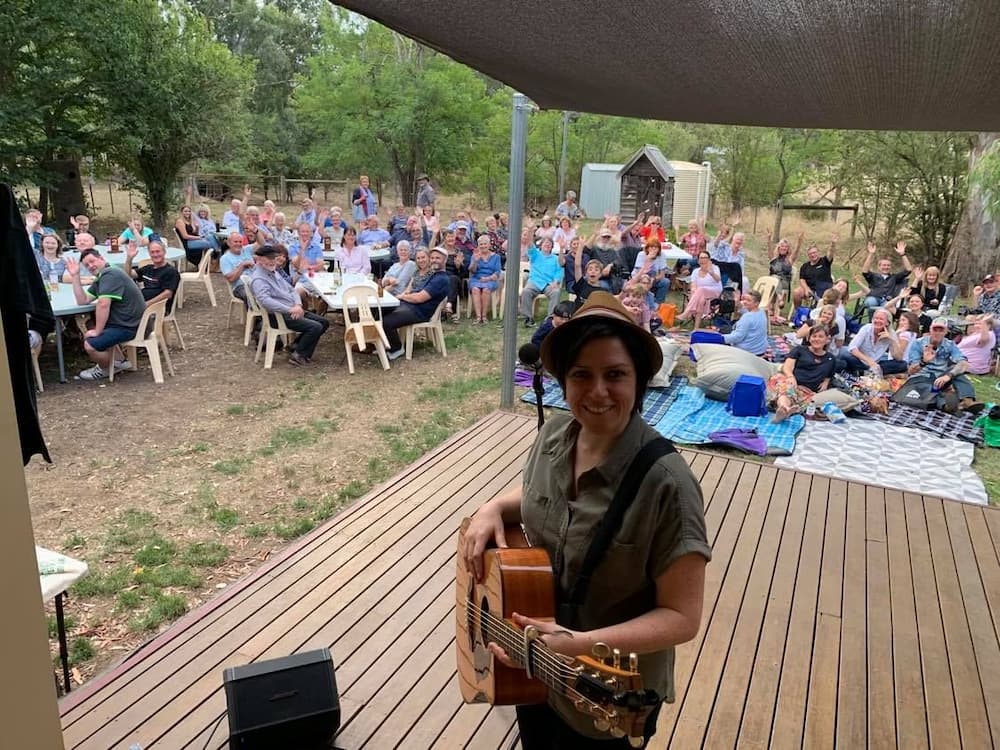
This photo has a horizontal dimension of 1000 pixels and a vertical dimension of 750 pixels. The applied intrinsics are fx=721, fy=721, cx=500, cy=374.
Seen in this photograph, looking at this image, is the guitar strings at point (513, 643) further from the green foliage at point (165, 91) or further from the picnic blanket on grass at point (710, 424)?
the green foliage at point (165, 91)

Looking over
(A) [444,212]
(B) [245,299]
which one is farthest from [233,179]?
(B) [245,299]

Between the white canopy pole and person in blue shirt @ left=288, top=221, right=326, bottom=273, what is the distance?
4.06 metres

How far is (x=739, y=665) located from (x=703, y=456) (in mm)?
2133

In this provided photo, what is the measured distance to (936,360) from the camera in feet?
23.6

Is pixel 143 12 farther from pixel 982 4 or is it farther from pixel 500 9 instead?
pixel 982 4

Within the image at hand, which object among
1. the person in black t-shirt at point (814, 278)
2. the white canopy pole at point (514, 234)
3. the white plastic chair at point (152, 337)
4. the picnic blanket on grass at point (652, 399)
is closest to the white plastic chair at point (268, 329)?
the white plastic chair at point (152, 337)

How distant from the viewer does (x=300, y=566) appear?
3.29 meters

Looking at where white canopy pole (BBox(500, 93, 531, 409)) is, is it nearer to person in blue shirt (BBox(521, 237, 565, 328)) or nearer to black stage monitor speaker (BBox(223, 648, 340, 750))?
black stage monitor speaker (BBox(223, 648, 340, 750))

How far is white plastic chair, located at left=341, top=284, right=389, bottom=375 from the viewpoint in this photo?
7281 mm

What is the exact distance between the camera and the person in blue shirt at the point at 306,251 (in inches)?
345

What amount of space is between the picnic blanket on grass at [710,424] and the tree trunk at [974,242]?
8698 millimetres

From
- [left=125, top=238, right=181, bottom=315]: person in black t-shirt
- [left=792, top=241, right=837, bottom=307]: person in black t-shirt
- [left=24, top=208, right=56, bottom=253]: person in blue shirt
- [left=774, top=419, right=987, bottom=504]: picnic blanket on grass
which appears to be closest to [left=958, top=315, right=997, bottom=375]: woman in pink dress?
[left=774, top=419, right=987, bottom=504]: picnic blanket on grass

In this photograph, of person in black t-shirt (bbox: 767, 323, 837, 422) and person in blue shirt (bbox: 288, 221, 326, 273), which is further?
person in blue shirt (bbox: 288, 221, 326, 273)

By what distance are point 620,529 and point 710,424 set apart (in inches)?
200
